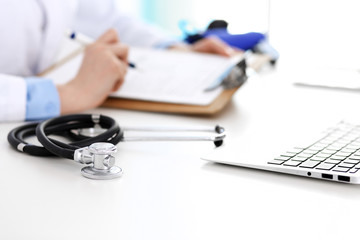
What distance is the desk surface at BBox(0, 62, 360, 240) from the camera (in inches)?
19.4

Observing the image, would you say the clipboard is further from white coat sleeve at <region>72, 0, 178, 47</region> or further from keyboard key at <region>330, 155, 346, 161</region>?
white coat sleeve at <region>72, 0, 178, 47</region>

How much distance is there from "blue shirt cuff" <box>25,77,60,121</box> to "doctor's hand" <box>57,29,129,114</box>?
2 cm

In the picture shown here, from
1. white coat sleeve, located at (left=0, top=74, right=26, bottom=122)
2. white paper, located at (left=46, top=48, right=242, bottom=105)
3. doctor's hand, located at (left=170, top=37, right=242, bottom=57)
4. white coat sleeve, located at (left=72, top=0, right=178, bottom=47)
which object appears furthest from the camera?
white coat sleeve, located at (left=72, top=0, right=178, bottom=47)

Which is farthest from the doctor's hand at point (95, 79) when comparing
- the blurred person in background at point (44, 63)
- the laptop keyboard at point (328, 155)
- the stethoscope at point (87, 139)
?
the laptop keyboard at point (328, 155)

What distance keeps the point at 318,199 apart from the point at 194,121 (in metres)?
0.39

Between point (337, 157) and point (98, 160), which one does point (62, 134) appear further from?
point (337, 157)

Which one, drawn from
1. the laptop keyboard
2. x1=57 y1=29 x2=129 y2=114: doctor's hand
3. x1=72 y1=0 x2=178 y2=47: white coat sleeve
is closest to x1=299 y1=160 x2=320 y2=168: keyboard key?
the laptop keyboard

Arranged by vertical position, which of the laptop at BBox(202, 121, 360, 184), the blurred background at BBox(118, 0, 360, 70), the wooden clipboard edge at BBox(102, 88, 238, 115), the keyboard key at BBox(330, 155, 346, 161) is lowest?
the wooden clipboard edge at BBox(102, 88, 238, 115)

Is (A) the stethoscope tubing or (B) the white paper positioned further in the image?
(B) the white paper

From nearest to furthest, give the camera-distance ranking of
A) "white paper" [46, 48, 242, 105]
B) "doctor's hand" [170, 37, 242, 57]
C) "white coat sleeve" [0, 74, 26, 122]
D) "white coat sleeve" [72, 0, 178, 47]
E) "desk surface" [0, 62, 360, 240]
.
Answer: "desk surface" [0, 62, 360, 240], "white coat sleeve" [0, 74, 26, 122], "white paper" [46, 48, 242, 105], "doctor's hand" [170, 37, 242, 57], "white coat sleeve" [72, 0, 178, 47]

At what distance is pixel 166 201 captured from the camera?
1.85 feet

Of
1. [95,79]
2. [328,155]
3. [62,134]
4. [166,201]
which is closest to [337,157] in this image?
[328,155]

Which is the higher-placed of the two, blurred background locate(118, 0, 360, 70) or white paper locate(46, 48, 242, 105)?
blurred background locate(118, 0, 360, 70)

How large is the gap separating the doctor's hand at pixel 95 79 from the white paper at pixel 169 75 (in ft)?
0.17
